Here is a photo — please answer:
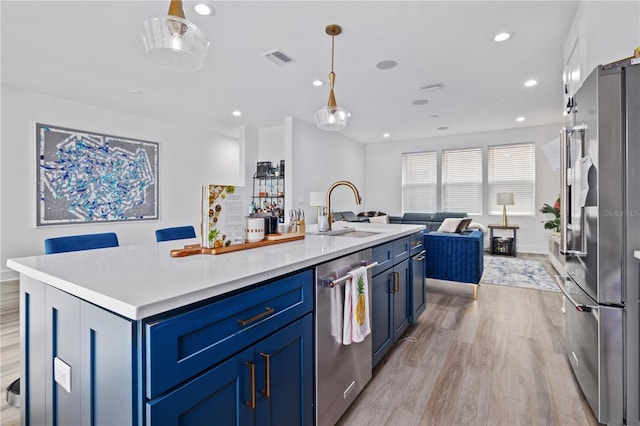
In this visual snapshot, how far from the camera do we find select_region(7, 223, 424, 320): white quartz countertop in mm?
770

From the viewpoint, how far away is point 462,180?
7473 mm

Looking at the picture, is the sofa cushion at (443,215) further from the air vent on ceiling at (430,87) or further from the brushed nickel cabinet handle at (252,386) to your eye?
the brushed nickel cabinet handle at (252,386)

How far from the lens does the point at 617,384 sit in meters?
1.44

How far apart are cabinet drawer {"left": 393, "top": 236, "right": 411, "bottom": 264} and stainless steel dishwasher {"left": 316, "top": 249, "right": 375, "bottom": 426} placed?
0.58 meters

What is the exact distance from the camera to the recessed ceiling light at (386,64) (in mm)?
3475

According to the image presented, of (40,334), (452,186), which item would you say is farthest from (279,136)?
(40,334)

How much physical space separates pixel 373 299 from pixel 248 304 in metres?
1.10

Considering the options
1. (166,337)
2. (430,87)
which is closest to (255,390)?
(166,337)

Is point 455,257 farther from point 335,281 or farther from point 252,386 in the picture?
point 252,386

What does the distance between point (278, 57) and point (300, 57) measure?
0.24 metres

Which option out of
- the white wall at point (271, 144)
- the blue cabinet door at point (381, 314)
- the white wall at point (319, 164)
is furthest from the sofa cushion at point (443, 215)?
the blue cabinet door at point (381, 314)

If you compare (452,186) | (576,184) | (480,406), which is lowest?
(480,406)

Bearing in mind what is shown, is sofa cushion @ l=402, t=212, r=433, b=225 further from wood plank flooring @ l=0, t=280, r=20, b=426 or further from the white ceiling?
wood plank flooring @ l=0, t=280, r=20, b=426

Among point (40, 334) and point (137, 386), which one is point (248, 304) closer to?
point (137, 386)
